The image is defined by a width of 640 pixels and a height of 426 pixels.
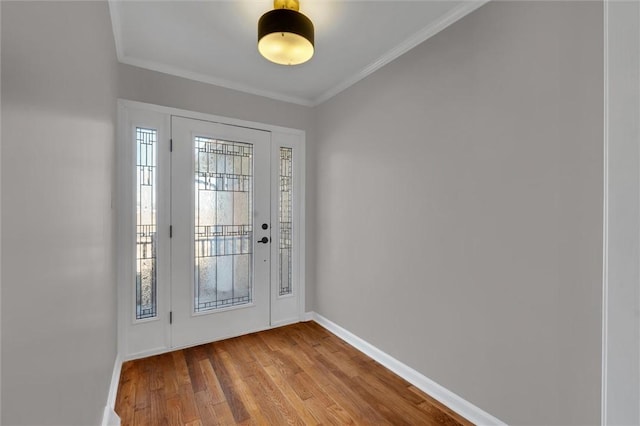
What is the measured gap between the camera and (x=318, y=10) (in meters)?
1.94

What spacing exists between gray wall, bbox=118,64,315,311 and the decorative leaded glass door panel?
177mm

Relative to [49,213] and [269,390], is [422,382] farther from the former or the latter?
[49,213]

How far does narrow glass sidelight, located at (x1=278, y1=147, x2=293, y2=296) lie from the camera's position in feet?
11.0

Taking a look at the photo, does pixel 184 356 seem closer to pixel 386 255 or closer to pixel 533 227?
pixel 386 255

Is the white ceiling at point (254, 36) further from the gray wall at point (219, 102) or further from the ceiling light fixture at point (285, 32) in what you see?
the ceiling light fixture at point (285, 32)

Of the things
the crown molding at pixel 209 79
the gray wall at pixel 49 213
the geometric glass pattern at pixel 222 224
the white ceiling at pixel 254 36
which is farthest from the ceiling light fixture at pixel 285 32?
the geometric glass pattern at pixel 222 224

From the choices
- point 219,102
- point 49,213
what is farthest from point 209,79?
point 49,213

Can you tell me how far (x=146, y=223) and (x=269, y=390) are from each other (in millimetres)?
1786

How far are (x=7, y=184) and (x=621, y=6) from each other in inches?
50.5

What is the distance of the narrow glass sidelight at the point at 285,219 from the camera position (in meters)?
3.36

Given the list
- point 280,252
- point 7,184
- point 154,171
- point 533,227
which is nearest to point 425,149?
point 533,227

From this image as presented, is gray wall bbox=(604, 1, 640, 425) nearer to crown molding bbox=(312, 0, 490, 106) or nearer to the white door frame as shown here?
crown molding bbox=(312, 0, 490, 106)

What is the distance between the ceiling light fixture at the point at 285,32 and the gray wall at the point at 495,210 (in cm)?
96

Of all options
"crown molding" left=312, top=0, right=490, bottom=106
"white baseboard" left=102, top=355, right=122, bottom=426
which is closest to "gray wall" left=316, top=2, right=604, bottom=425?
"crown molding" left=312, top=0, right=490, bottom=106
